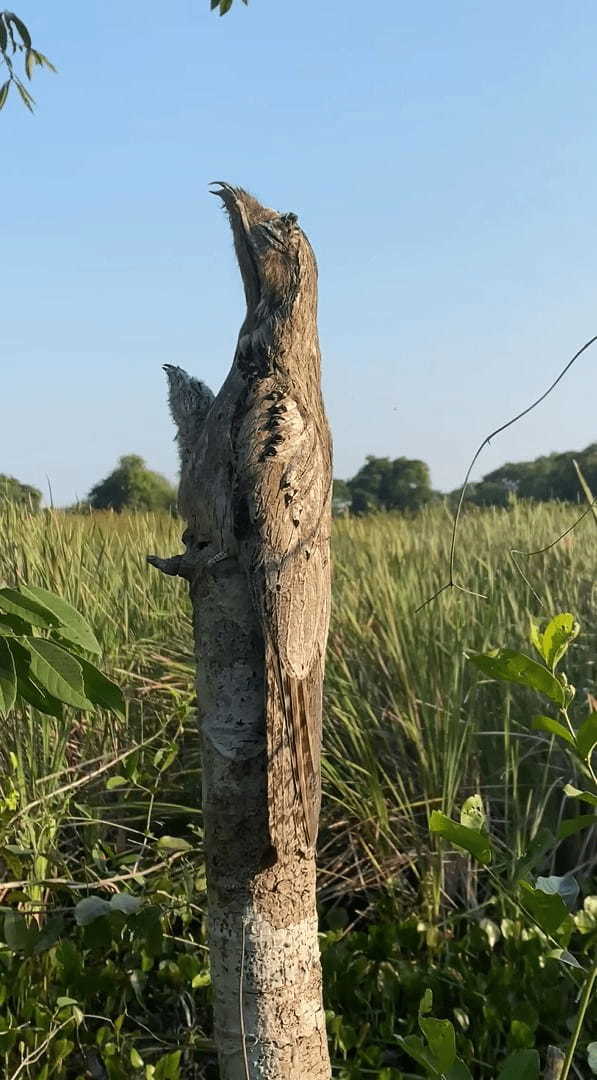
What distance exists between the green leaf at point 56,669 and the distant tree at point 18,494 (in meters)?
2.79

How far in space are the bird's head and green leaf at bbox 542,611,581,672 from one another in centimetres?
52

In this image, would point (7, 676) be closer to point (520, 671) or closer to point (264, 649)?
point (264, 649)

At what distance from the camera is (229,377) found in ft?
3.78

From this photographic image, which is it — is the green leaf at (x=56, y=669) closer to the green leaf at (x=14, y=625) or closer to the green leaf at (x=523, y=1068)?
the green leaf at (x=14, y=625)

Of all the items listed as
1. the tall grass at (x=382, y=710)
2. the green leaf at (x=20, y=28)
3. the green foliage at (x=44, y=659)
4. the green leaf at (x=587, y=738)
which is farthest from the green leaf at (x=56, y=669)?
the green leaf at (x=20, y=28)

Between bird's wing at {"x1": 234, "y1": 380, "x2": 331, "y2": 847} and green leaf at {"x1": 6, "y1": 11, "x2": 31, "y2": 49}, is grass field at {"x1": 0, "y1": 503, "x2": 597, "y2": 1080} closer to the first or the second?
bird's wing at {"x1": 234, "y1": 380, "x2": 331, "y2": 847}

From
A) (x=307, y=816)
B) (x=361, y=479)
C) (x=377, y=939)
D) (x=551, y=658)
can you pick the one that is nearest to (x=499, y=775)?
(x=377, y=939)

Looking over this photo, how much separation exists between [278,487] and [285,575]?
105 millimetres

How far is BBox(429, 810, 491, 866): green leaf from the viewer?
0.82 meters

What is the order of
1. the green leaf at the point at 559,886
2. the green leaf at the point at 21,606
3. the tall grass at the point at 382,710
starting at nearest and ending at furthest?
1. the green leaf at the point at 559,886
2. the green leaf at the point at 21,606
3. the tall grass at the point at 382,710

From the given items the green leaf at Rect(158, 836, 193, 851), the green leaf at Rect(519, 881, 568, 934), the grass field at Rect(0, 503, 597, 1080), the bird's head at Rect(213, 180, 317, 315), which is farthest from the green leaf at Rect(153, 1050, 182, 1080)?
the bird's head at Rect(213, 180, 317, 315)

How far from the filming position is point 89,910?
1733 millimetres

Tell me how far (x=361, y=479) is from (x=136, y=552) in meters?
11.8

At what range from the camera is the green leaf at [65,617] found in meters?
1.23
